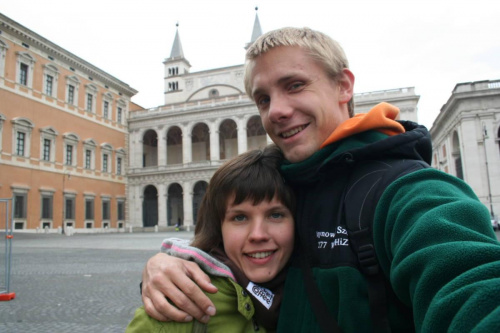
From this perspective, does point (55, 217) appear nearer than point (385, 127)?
No

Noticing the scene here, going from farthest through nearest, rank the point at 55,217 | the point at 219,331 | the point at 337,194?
the point at 55,217 → the point at 219,331 → the point at 337,194

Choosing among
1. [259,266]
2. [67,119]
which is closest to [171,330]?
A: [259,266]

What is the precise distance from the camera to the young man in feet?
2.22

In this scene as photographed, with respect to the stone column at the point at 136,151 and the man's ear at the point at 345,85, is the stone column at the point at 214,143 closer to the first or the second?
the stone column at the point at 136,151

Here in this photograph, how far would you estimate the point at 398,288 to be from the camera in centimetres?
83

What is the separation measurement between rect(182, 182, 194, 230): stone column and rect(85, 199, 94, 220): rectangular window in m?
7.80

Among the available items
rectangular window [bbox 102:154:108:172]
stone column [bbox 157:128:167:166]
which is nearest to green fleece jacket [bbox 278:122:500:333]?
rectangular window [bbox 102:154:108:172]

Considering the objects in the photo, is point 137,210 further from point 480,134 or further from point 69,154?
point 480,134

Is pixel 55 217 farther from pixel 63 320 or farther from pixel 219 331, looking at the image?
pixel 219 331

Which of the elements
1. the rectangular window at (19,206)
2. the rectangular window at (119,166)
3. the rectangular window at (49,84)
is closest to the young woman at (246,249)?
the rectangular window at (19,206)

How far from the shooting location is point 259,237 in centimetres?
139

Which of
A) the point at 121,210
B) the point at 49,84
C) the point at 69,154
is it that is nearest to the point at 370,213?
the point at 49,84

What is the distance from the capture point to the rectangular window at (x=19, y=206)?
24203mm

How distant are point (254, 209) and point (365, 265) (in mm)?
565
